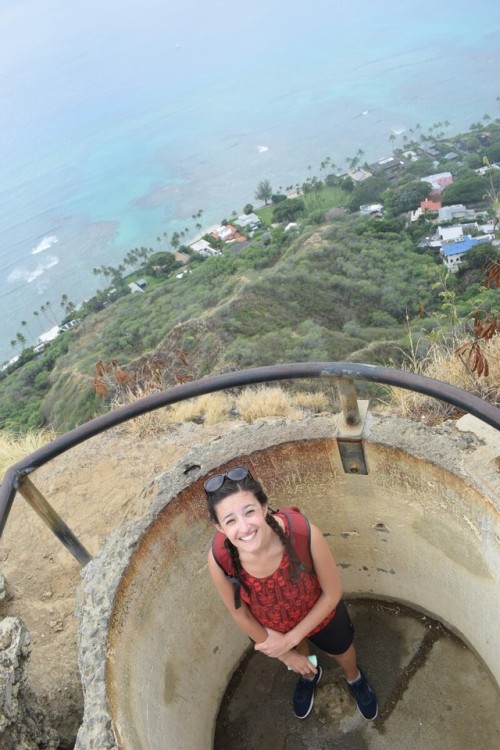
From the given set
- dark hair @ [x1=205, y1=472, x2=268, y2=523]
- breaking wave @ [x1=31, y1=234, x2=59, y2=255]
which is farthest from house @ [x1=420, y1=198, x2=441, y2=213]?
breaking wave @ [x1=31, y1=234, x2=59, y2=255]

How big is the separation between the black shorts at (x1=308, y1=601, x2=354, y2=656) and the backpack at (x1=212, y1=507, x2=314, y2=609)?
46cm

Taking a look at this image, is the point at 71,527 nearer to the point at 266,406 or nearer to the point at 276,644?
the point at 266,406

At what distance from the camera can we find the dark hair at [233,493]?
6.42ft

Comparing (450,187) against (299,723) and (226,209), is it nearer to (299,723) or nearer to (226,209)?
(226,209)

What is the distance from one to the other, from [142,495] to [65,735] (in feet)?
4.11

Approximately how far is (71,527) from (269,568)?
2.75 metres

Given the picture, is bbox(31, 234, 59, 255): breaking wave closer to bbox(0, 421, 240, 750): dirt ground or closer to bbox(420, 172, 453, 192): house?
bbox(420, 172, 453, 192): house

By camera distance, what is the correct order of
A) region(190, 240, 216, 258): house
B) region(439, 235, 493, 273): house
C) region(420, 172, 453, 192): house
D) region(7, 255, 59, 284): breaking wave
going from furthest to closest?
region(7, 255, 59, 284): breaking wave, region(190, 240, 216, 258): house, region(420, 172, 453, 192): house, region(439, 235, 493, 273): house

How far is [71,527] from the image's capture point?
14.3 feet

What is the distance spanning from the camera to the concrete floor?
2912 mm

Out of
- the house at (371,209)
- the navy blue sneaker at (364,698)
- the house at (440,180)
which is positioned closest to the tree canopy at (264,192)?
the house at (371,209)

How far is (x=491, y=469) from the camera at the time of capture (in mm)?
2465

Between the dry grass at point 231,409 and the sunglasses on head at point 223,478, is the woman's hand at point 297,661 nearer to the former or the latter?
the sunglasses on head at point 223,478

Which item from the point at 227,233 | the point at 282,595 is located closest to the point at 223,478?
the point at 282,595
